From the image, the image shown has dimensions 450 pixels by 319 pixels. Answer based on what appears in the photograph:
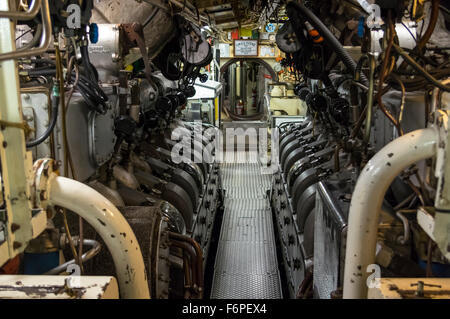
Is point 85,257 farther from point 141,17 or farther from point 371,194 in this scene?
point 141,17

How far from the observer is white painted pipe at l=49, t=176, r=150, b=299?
4.48ft

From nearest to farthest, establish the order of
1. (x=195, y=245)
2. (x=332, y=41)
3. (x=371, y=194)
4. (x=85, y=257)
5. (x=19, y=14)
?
(x=19, y=14), (x=371, y=194), (x=85, y=257), (x=195, y=245), (x=332, y=41)

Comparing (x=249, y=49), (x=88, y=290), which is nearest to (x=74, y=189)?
(x=88, y=290)

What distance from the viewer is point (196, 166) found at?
5.41 m

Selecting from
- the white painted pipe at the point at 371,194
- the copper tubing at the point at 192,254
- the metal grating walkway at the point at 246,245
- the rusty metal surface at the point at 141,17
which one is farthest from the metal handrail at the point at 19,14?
the metal grating walkway at the point at 246,245

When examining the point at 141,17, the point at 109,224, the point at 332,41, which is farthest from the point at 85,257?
the point at 141,17

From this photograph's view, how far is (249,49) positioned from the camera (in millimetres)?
11109

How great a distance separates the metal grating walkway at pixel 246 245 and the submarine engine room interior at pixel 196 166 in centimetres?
2

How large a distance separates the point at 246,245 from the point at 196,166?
115 centimetres

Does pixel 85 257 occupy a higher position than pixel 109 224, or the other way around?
pixel 109 224

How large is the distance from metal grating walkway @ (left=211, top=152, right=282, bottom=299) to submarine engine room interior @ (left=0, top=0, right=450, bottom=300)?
0.02 m

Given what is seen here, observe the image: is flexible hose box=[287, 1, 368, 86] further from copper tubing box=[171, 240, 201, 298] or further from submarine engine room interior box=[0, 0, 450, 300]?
copper tubing box=[171, 240, 201, 298]

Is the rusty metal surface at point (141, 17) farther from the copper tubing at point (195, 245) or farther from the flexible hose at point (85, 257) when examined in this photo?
the flexible hose at point (85, 257)

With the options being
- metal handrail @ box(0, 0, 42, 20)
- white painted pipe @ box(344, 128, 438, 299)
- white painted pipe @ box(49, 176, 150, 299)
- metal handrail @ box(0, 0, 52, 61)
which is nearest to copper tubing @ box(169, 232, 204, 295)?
white painted pipe @ box(49, 176, 150, 299)
